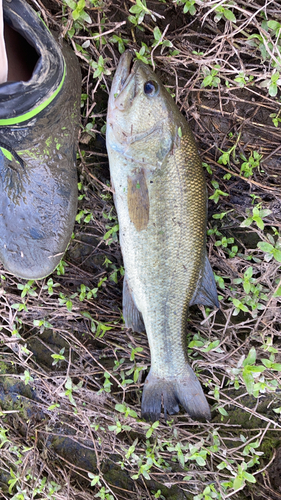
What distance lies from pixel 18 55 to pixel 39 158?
604 mm

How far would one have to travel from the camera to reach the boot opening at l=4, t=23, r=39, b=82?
5.52ft

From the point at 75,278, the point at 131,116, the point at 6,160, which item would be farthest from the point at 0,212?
the point at 131,116

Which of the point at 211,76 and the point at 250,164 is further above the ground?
the point at 211,76

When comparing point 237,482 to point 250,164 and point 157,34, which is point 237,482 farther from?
point 157,34

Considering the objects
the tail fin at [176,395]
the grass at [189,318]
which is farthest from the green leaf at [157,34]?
the tail fin at [176,395]

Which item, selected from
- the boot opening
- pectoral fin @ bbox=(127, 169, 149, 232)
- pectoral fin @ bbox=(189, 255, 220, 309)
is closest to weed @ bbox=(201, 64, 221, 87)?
pectoral fin @ bbox=(127, 169, 149, 232)

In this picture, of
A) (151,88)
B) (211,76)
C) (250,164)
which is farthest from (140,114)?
(250,164)

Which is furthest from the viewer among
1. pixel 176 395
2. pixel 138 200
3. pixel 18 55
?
pixel 176 395

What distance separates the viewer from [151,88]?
1790mm

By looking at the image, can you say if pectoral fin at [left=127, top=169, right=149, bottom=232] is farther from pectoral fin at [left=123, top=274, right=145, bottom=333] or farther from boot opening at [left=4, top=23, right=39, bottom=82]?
boot opening at [left=4, top=23, right=39, bottom=82]

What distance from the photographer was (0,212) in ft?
7.36

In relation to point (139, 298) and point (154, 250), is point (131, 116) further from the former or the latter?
point (139, 298)

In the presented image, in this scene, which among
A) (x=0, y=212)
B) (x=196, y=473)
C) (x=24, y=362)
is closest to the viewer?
(x=0, y=212)

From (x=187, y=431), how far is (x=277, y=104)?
2637 millimetres
